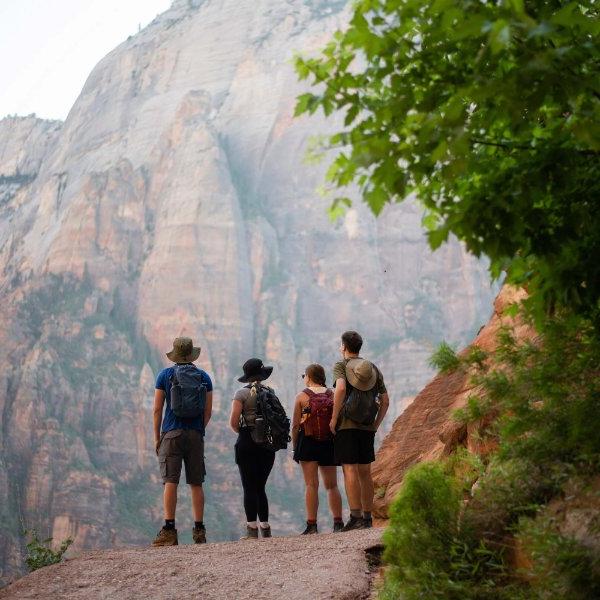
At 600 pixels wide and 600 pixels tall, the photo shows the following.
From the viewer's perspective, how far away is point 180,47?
382ft

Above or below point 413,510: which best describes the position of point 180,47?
above

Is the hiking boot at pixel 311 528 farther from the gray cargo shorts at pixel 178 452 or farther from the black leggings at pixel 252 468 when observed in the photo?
the gray cargo shorts at pixel 178 452

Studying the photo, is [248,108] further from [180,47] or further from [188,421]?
[188,421]

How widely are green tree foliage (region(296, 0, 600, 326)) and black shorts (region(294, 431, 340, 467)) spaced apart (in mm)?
5143

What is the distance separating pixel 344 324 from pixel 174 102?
3271 cm

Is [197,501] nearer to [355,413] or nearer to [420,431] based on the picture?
[355,413]

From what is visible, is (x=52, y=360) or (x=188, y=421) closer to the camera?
(x=188, y=421)

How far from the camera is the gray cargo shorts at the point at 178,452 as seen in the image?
29.4 ft

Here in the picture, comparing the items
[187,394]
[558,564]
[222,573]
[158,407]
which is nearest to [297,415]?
[187,394]

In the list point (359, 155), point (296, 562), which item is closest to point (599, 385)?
point (359, 155)

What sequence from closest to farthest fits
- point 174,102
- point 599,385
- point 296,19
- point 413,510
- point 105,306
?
point 599,385 < point 413,510 < point 105,306 < point 174,102 < point 296,19

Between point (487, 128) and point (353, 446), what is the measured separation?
4.94 meters

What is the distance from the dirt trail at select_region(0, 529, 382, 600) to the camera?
6.48 metres

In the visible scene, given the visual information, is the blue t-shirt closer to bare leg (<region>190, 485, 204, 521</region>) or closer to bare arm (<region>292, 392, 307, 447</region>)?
bare leg (<region>190, 485, 204, 521</region>)
